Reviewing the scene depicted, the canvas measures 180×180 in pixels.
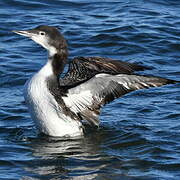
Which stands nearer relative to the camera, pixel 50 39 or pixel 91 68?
pixel 50 39

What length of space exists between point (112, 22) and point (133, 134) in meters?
5.84

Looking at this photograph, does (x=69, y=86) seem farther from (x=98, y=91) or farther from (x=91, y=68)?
(x=91, y=68)

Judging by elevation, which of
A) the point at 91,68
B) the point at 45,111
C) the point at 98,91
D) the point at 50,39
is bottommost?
the point at 45,111

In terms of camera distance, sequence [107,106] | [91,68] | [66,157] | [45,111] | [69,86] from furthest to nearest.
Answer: [107,106], [91,68], [45,111], [69,86], [66,157]

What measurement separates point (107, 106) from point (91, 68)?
165cm

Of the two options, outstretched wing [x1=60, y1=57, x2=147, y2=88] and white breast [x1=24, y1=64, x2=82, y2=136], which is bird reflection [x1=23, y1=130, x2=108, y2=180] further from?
outstretched wing [x1=60, y1=57, x2=147, y2=88]

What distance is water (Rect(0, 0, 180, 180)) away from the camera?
8594 millimetres

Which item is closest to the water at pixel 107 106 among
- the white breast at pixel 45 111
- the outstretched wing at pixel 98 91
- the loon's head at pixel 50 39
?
the white breast at pixel 45 111

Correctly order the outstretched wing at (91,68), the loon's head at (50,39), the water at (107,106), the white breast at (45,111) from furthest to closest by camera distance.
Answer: the outstretched wing at (91,68) → the loon's head at (50,39) → the white breast at (45,111) → the water at (107,106)

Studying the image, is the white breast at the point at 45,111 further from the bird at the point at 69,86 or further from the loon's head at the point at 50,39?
the loon's head at the point at 50,39

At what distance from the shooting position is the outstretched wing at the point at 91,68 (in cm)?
960

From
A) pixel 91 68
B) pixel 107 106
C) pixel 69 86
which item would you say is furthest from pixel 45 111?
pixel 107 106

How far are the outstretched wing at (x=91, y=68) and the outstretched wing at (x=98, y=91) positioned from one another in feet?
1.01

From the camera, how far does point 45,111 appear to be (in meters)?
9.34
